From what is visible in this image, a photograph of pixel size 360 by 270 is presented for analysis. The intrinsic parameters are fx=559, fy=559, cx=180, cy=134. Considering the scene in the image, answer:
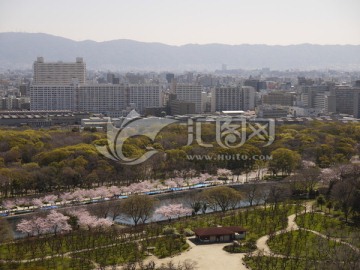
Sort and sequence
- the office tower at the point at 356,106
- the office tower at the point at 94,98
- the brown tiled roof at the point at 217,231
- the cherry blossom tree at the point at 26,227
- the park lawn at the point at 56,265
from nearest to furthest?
1. the park lawn at the point at 56,265
2. the brown tiled roof at the point at 217,231
3. the cherry blossom tree at the point at 26,227
4. the office tower at the point at 356,106
5. the office tower at the point at 94,98

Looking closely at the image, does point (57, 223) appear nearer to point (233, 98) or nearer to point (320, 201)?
point (320, 201)

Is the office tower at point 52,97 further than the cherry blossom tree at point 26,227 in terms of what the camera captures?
Yes

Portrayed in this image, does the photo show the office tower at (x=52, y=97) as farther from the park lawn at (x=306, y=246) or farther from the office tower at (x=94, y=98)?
the park lawn at (x=306, y=246)

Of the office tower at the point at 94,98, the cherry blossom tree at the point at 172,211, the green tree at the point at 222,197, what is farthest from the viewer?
the office tower at the point at 94,98

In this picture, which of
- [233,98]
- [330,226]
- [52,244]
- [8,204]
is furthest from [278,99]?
[52,244]

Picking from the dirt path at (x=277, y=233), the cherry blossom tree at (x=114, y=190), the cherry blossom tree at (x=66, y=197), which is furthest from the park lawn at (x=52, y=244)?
the cherry blossom tree at (x=114, y=190)

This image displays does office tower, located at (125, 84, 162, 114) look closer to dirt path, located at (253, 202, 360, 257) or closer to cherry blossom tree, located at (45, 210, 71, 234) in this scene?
dirt path, located at (253, 202, 360, 257)

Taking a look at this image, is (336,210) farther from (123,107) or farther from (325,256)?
(123,107)

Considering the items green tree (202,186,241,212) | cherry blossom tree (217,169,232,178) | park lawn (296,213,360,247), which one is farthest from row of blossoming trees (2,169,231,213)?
park lawn (296,213,360,247)
